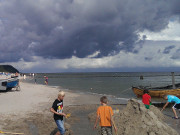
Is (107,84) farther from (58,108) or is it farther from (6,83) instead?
(58,108)

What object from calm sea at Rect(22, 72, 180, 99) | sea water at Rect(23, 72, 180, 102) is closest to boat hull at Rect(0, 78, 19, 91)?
sea water at Rect(23, 72, 180, 102)

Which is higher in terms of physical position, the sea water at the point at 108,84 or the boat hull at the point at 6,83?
the boat hull at the point at 6,83

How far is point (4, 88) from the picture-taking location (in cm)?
2025

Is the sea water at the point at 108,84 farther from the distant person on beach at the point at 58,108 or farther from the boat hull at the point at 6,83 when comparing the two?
the distant person on beach at the point at 58,108

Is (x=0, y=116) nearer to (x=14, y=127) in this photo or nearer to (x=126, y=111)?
(x=14, y=127)

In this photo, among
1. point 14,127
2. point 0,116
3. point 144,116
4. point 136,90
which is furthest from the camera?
point 136,90

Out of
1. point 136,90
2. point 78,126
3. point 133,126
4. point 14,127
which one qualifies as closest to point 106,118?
point 133,126

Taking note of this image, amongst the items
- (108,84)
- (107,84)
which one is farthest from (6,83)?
(108,84)

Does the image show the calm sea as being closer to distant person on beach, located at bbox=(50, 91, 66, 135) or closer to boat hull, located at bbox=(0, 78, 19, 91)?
boat hull, located at bbox=(0, 78, 19, 91)

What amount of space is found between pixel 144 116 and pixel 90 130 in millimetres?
2486

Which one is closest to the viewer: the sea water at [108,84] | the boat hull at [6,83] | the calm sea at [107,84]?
the boat hull at [6,83]

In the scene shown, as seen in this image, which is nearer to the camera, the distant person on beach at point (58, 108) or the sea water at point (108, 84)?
the distant person on beach at point (58, 108)

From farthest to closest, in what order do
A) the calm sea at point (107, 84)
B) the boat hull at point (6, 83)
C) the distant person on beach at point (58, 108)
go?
the calm sea at point (107, 84) < the boat hull at point (6, 83) < the distant person on beach at point (58, 108)

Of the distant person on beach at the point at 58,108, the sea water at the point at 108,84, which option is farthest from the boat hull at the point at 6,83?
the distant person on beach at the point at 58,108
